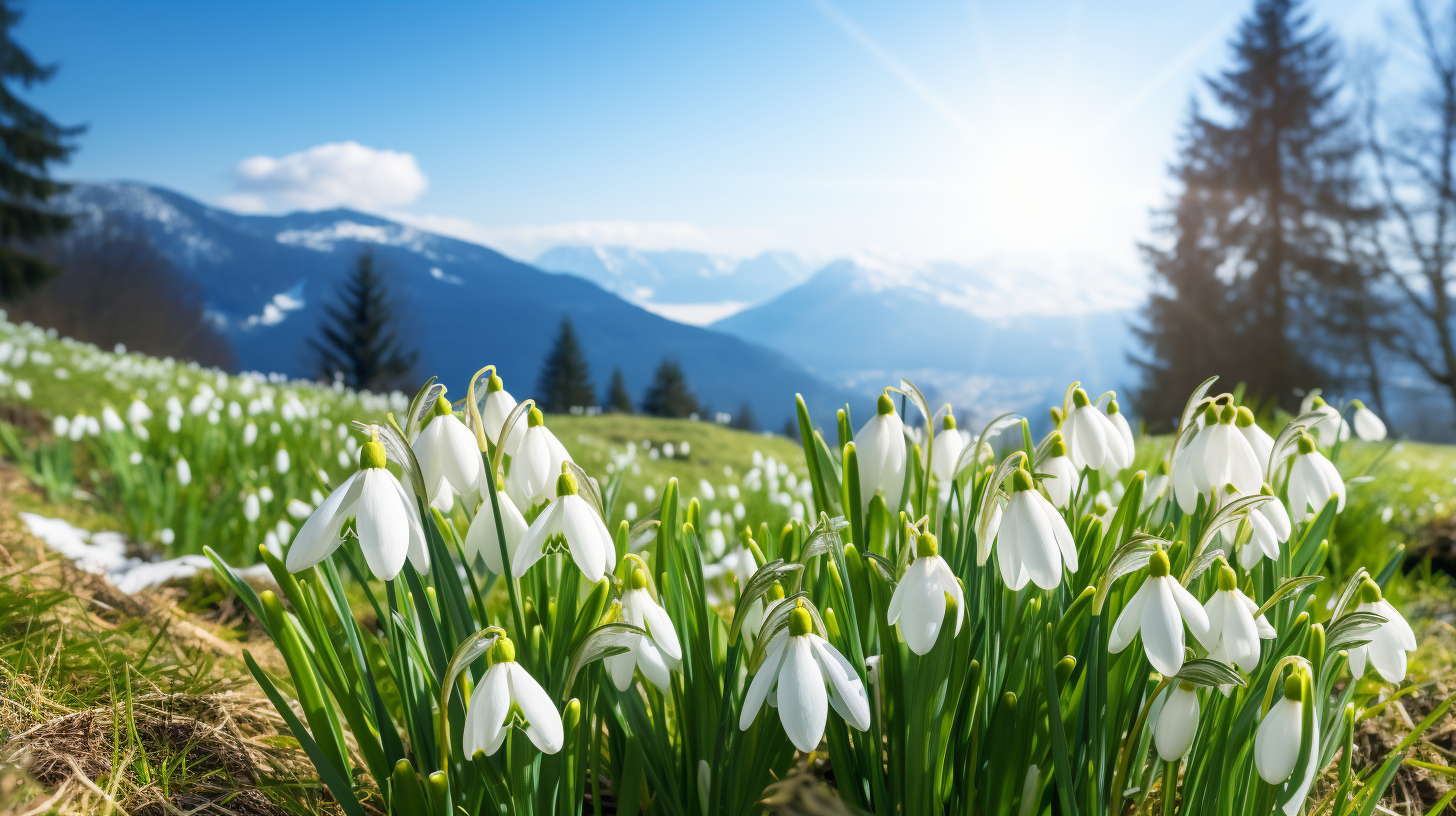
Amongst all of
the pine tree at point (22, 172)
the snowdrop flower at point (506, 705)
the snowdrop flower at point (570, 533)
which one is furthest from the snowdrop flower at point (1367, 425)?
the pine tree at point (22, 172)

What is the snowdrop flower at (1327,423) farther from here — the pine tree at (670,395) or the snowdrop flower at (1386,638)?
the pine tree at (670,395)

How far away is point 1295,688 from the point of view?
3.25 feet

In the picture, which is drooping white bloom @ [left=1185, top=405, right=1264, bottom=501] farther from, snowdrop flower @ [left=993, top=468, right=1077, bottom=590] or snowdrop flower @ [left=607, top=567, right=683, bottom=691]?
snowdrop flower @ [left=607, top=567, right=683, bottom=691]

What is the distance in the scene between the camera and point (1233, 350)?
1009 inches

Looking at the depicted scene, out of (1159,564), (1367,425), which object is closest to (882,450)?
(1159,564)

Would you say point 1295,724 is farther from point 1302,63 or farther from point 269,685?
point 1302,63

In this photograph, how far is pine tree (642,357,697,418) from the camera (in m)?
46.7

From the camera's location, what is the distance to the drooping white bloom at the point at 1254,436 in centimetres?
139

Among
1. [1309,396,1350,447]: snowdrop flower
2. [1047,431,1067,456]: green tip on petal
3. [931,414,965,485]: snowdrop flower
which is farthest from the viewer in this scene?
[1309,396,1350,447]: snowdrop flower

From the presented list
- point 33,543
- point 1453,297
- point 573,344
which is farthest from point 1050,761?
point 573,344

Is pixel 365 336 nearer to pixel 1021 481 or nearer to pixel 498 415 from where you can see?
pixel 498 415

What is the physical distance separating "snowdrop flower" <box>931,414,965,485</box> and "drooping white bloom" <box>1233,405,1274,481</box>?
48 centimetres

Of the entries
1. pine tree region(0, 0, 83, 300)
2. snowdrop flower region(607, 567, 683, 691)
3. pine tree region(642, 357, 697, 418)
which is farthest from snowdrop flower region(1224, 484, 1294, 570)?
pine tree region(642, 357, 697, 418)

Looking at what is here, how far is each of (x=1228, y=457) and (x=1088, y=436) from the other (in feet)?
0.71
